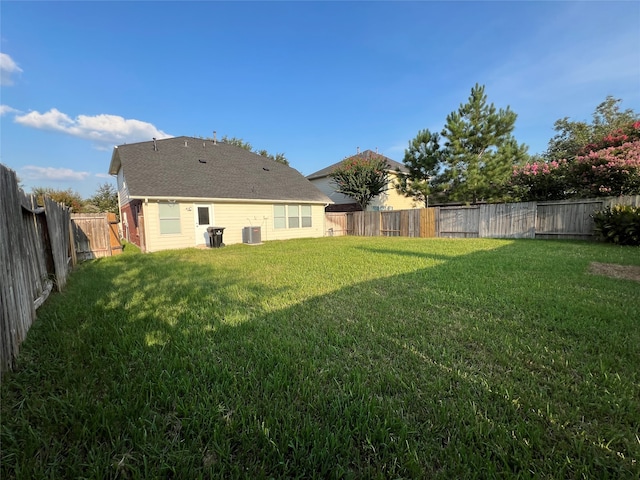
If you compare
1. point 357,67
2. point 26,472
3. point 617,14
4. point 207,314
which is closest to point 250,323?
point 207,314

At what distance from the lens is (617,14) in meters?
7.01

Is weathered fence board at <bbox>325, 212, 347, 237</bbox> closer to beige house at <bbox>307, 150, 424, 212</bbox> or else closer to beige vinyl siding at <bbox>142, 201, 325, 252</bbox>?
beige vinyl siding at <bbox>142, 201, 325, 252</bbox>

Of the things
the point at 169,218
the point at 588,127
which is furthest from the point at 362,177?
the point at 588,127

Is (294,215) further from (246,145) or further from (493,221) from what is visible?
(246,145)

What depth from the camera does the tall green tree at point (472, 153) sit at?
16734 millimetres

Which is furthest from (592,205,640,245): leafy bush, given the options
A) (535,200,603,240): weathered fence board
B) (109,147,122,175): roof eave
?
(109,147,122,175): roof eave

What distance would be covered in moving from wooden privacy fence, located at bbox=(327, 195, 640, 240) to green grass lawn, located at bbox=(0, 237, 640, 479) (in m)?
9.62

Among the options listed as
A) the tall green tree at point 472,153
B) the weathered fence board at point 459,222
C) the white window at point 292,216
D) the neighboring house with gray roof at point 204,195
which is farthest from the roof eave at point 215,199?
the tall green tree at point 472,153

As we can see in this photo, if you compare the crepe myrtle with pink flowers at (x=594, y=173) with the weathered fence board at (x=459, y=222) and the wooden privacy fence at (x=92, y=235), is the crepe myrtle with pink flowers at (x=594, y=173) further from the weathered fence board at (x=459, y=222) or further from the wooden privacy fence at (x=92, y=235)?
the wooden privacy fence at (x=92, y=235)

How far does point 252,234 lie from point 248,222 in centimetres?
109

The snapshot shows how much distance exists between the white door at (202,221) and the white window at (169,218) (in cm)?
79

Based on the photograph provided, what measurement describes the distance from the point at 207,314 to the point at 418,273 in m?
4.11

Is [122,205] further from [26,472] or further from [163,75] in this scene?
[26,472]

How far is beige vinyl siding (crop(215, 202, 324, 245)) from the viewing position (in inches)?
521
